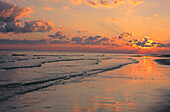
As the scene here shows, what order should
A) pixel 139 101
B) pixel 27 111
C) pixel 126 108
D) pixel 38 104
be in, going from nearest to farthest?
1. pixel 27 111
2. pixel 126 108
3. pixel 38 104
4. pixel 139 101

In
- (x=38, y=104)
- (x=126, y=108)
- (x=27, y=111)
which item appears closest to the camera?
(x=27, y=111)

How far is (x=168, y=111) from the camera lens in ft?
29.6

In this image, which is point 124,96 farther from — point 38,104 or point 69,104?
point 38,104

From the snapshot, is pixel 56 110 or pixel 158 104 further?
pixel 158 104

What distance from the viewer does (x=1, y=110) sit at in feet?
29.3

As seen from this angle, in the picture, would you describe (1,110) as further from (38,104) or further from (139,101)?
(139,101)

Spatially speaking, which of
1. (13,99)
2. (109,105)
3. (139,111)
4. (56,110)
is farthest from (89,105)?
(13,99)

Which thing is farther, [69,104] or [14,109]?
[69,104]

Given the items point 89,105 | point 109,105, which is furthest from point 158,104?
point 89,105

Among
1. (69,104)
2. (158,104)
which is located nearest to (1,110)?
(69,104)

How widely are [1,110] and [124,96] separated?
717 centimetres

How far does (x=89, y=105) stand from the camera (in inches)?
391

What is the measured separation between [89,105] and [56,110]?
1.81 m

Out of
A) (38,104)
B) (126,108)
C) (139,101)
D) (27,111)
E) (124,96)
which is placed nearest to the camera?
(27,111)
